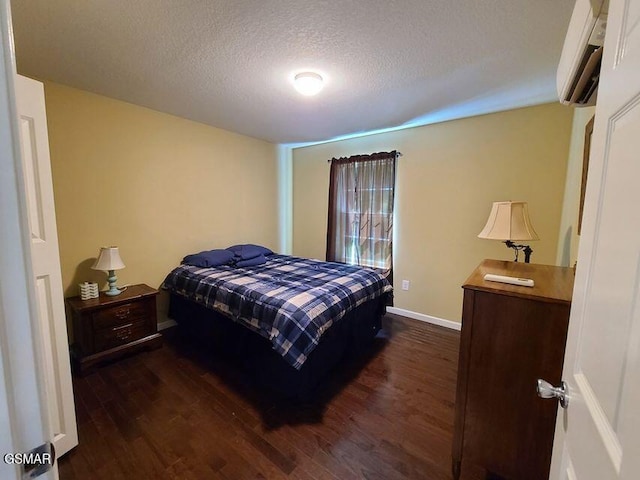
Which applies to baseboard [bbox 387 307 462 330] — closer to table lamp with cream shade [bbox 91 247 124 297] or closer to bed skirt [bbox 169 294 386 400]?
bed skirt [bbox 169 294 386 400]

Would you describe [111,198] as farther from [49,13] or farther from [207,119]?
[49,13]

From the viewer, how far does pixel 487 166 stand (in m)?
2.85

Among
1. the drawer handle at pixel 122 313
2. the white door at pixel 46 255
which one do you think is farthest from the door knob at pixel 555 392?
the drawer handle at pixel 122 313

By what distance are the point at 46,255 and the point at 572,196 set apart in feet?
11.7

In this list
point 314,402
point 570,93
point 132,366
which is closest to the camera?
point 570,93

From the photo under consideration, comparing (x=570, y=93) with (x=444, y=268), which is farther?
(x=444, y=268)

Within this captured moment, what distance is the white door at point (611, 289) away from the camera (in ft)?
1.49

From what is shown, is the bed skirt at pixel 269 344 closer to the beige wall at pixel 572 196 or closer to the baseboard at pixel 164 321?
the baseboard at pixel 164 321

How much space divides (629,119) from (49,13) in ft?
8.11

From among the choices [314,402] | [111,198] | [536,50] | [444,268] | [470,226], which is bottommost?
A: [314,402]

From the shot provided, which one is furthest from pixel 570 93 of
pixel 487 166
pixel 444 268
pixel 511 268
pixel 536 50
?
pixel 444 268

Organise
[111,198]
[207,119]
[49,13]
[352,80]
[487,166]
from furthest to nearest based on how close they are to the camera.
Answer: [207,119] < [487,166] < [111,198] < [352,80] < [49,13]

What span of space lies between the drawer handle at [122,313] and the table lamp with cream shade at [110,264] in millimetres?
181

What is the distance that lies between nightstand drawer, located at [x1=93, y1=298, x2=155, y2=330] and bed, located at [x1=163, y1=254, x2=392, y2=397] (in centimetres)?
36
